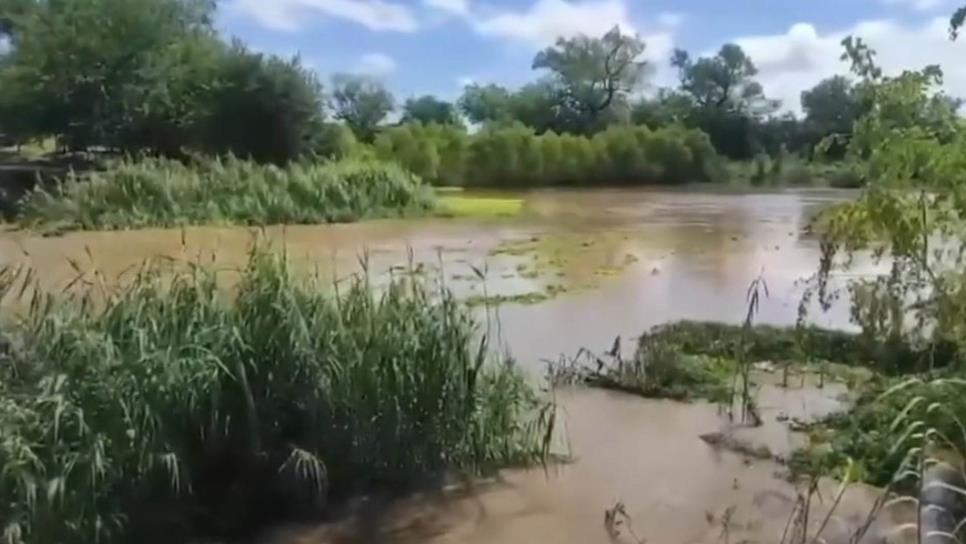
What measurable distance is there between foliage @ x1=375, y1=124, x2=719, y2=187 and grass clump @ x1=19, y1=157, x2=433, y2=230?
15.3 feet

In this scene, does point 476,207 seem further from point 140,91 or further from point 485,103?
point 485,103

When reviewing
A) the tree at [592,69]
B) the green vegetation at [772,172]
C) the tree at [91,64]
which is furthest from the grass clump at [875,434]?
the tree at [592,69]

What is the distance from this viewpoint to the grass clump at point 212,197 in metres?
13.9

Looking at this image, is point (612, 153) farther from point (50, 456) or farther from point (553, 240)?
point (50, 456)

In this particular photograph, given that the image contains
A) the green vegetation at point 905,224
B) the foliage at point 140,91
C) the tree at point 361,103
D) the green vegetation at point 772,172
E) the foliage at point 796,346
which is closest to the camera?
the green vegetation at point 905,224

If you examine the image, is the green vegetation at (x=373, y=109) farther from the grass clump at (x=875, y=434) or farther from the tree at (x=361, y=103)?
the grass clump at (x=875, y=434)

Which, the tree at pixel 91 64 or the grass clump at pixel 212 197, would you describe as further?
the tree at pixel 91 64

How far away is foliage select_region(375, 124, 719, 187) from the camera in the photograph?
72.3 ft

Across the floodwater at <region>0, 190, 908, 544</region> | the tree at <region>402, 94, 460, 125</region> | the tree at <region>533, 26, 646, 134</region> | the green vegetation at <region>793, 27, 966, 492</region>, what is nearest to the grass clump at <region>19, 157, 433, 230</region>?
the floodwater at <region>0, 190, 908, 544</region>

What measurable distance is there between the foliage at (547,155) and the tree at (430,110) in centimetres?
187

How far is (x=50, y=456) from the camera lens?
3.15m

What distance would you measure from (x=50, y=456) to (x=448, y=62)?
35.3 feet

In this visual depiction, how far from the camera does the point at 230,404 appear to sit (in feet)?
12.1

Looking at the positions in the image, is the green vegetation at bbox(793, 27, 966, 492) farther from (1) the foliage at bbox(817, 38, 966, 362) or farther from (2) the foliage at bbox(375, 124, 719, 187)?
(2) the foliage at bbox(375, 124, 719, 187)
